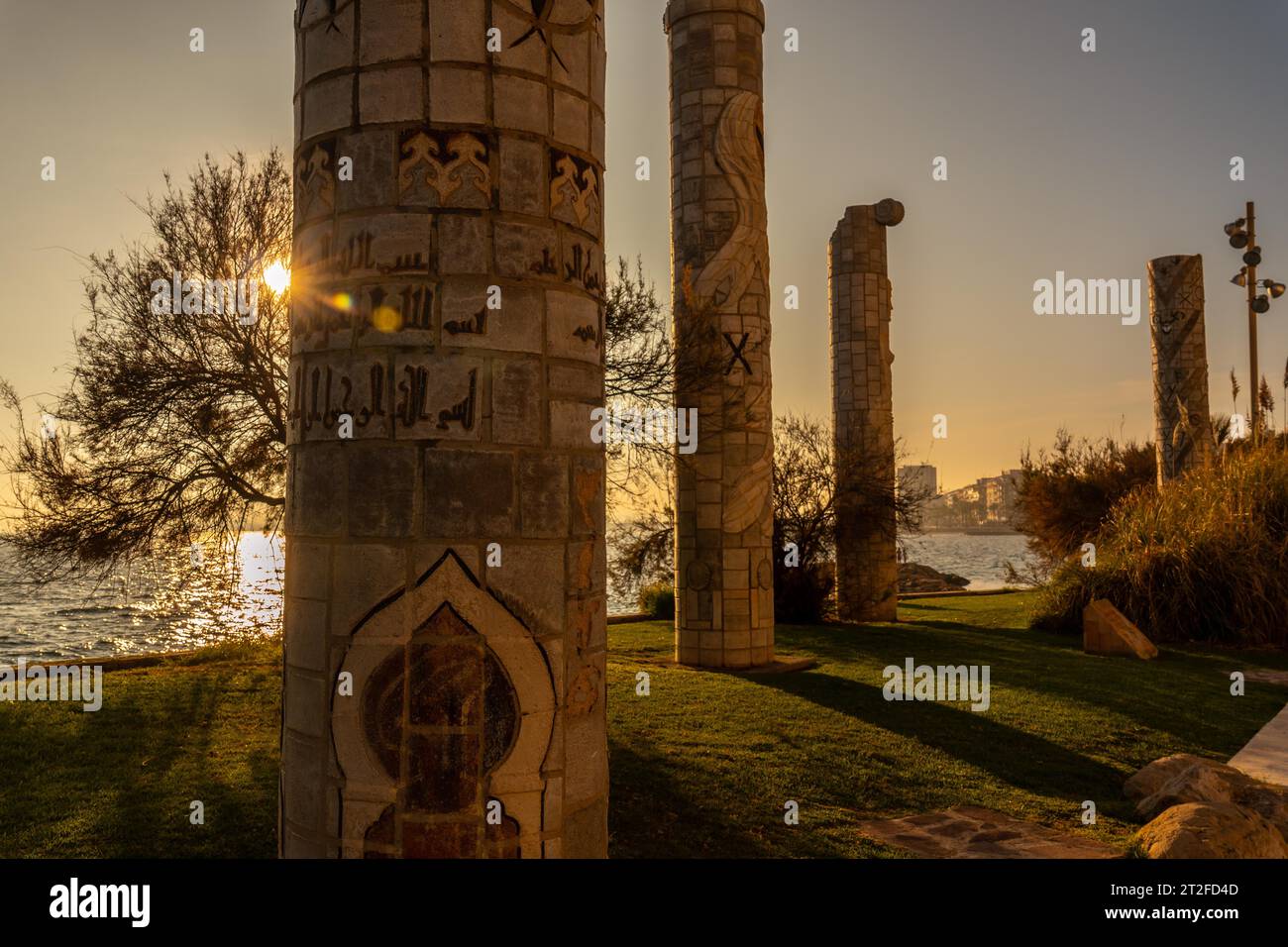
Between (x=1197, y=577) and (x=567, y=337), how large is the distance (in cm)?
1154

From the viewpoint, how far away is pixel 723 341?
32.3 feet

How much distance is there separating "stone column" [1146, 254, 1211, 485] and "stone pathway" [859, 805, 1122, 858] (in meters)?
12.2

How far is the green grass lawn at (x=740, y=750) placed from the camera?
483cm

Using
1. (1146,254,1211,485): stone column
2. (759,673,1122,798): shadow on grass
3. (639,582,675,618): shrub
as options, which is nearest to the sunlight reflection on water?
(759,673,1122,798): shadow on grass

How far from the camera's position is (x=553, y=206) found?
10.2 feet

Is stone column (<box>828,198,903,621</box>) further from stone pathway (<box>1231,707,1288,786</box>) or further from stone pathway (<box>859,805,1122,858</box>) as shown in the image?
stone pathway (<box>859,805,1122,858</box>)

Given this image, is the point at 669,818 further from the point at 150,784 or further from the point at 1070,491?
the point at 1070,491

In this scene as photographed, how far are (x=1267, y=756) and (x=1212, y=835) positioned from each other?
10.1 ft

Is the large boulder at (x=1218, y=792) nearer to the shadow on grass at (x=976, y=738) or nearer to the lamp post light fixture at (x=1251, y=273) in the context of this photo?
the shadow on grass at (x=976, y=738)

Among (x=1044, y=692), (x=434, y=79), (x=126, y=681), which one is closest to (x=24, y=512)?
(x=126, y=681)

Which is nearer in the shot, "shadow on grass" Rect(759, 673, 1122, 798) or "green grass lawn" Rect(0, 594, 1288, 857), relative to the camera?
"green grass lawn" Rect(0, 594, 1288, 857)

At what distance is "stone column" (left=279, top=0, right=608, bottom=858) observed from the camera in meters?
2.84

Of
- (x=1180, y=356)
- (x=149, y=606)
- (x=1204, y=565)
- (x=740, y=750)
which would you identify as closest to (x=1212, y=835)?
(x=740, y=750)

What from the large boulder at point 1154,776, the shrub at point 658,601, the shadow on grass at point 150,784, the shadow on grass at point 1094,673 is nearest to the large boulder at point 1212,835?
the large boulder at point 1154,776
